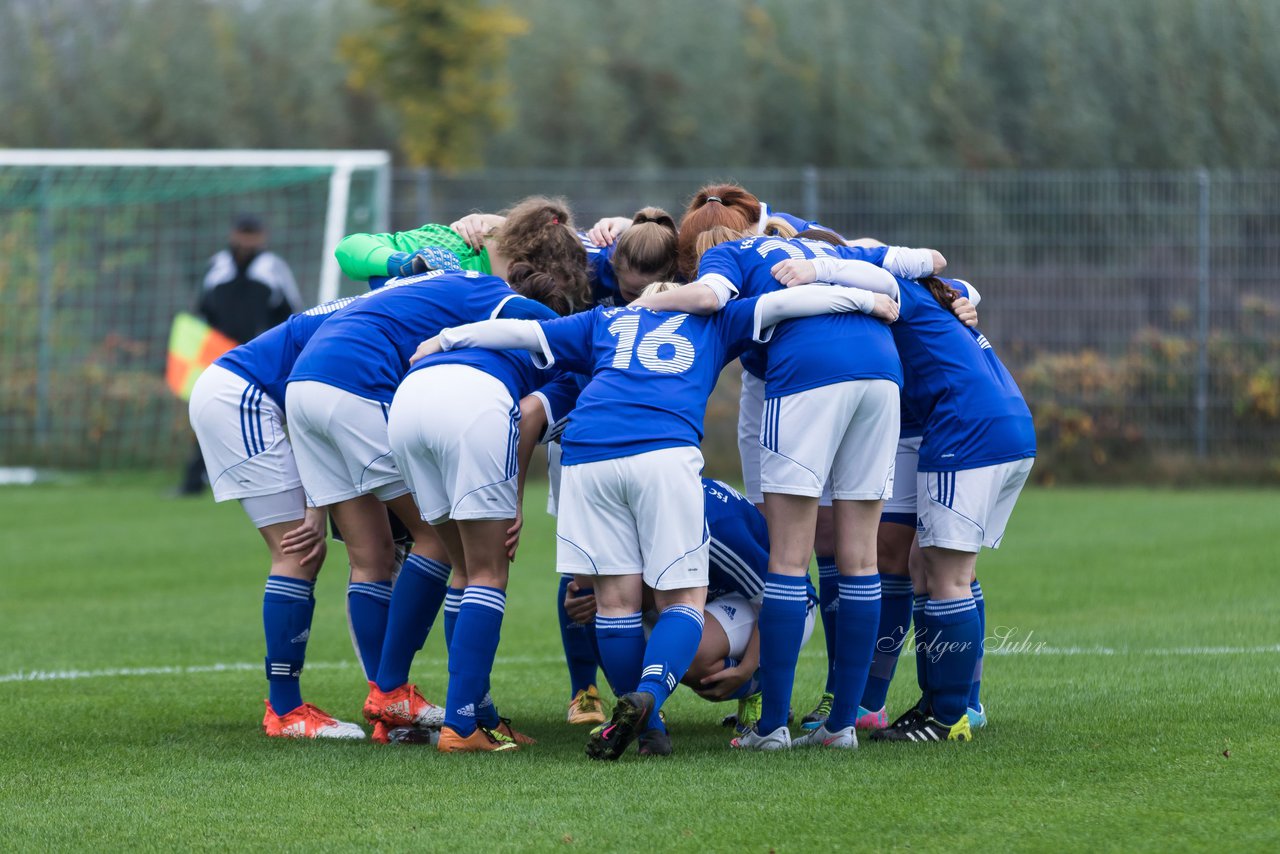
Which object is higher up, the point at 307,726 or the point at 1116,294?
the point at 1116,294

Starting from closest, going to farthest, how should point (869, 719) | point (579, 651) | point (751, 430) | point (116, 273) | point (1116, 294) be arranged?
point (869, 719), point (751, 430), point (579, 651), point (1116, 294), point (116, 273)

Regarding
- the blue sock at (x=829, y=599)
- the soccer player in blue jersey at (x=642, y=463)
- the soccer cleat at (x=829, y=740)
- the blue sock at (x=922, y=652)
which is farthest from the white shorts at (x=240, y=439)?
the blue sock at (x=922, y=652)

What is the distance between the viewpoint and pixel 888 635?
557 cm

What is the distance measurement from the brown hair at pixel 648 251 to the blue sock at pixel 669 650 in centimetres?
122

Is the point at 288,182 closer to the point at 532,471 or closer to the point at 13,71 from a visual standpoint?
the point at 532,471

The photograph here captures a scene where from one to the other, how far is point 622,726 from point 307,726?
1399 mm

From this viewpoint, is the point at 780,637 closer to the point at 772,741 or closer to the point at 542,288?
the point at 772,741

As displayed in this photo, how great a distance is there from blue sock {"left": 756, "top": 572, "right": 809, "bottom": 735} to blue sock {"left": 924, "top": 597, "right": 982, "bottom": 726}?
445 millimetres

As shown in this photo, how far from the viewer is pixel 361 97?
69.7ft

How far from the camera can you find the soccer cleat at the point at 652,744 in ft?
16.0

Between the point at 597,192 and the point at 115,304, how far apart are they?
4.86 meters

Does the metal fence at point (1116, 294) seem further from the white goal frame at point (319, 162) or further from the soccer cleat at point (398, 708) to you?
the soccer cleat at point (398, 708)

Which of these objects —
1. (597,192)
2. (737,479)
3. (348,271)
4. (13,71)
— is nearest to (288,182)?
(597,192)

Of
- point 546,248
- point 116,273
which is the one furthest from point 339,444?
point 116,273
